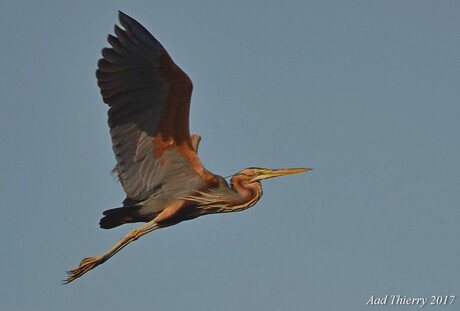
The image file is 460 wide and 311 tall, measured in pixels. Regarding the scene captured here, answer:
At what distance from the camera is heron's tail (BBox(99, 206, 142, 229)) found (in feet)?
74.2

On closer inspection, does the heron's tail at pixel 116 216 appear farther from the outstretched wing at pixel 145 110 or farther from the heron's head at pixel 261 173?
the heron's head at pixel 261 173

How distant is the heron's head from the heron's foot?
2.29 m

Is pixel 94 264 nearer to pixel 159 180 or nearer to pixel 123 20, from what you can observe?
pixel 159 180

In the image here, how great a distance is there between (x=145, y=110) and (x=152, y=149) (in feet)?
1.83

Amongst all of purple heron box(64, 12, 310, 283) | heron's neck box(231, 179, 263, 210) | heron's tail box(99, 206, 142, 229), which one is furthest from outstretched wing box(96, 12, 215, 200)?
heron's neck box(231, 179, 263, 210)

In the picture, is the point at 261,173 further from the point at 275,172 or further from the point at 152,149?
the point at 152,149

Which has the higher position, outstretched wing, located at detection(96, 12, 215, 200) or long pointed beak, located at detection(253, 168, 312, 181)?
outstretched wing, located at detection(96, 12, 215, 200)

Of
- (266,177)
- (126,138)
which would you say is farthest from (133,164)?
(266,177)

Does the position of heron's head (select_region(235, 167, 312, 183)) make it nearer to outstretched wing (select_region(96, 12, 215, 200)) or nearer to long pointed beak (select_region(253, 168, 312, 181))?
long pointed beak (select_region(253, 168, 312, 181))

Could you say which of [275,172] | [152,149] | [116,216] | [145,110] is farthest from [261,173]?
[116,216]

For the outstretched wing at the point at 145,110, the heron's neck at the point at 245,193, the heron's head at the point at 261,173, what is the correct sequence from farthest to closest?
the heron's head at the point at 261,173
the heron's neck at the point at 245,193
the outstretched wing at the point at 145,110

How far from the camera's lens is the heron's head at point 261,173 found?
22812 millimetres

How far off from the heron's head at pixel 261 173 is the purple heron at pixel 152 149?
1 cm

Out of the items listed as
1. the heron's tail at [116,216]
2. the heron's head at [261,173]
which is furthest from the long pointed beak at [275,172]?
the heron's tail at [116,216]
